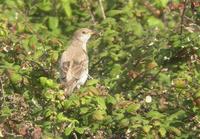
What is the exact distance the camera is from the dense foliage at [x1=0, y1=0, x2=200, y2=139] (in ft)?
31.6

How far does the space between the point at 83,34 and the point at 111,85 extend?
2.43 metres

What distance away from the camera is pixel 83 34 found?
13398mm

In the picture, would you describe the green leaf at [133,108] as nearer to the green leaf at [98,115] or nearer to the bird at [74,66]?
the green leaf at [98,115]

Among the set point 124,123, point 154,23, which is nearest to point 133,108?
point 124,123

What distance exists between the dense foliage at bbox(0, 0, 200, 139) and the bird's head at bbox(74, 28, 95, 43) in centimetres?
30

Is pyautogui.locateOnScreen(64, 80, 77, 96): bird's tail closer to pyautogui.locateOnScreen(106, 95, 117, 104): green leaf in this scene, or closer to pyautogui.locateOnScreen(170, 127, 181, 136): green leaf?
pyautogui.locateOnScreen(106, 95, 117, 104): green leaf

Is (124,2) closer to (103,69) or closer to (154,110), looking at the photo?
(103,69)

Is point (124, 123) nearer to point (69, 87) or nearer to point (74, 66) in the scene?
point (69, 87)

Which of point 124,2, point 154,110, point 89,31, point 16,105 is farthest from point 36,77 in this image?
point 124,2

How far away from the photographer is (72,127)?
9469mm

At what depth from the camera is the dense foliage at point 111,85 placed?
31.6 feet

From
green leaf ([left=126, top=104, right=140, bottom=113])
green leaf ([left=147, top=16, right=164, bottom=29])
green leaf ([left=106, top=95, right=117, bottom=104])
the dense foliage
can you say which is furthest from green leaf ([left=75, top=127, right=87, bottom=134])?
green leaf ([left=147, top=16, right=164, bottom=29])

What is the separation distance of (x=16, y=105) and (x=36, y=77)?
81 cm

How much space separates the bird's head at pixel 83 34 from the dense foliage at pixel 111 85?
0.30 meters
